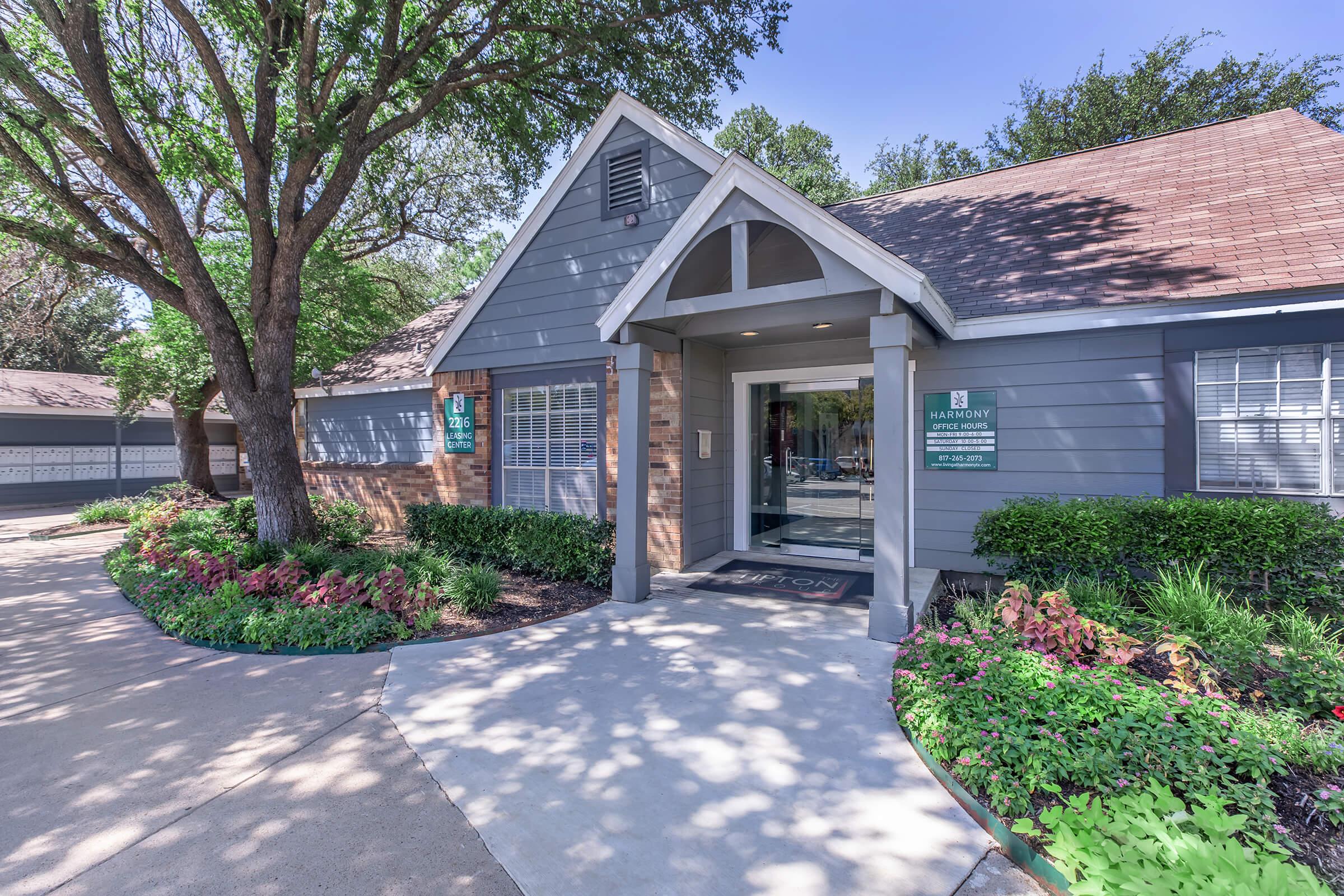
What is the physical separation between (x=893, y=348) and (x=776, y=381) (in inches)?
122

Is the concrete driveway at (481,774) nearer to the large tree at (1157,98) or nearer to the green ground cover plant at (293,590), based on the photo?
the green ground cover plant at (293,590)

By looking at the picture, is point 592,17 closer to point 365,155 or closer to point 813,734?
point 365,155

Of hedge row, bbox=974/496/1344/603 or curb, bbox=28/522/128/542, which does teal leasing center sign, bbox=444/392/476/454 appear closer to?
hedge row, bbox=974/496/1344/603

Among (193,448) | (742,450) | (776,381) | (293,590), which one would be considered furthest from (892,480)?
(193,448)

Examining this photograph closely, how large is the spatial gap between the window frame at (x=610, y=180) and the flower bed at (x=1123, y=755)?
A: 6.11m

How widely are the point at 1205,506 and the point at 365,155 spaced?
949cm

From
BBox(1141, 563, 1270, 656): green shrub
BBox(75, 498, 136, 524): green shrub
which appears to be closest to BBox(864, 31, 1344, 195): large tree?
BBox(1141, 563, 1270, 656): green shrub

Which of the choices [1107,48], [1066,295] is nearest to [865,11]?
[1066,295]

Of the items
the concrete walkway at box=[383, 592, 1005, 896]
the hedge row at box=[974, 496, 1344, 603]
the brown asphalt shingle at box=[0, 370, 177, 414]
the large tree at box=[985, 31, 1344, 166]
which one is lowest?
the concrete walkway at box=[383, 592, 1005, 896]

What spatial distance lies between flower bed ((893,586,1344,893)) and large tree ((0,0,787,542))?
7.88 m

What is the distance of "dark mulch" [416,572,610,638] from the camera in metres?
5.53

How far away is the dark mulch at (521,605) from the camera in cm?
553

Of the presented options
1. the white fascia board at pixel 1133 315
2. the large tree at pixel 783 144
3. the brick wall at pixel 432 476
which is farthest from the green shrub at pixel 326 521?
the large tree at pixel 783 144

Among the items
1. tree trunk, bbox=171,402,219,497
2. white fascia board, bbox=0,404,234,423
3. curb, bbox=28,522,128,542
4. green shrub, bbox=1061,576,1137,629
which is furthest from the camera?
white fascia board, bbox=0,404,234,423
